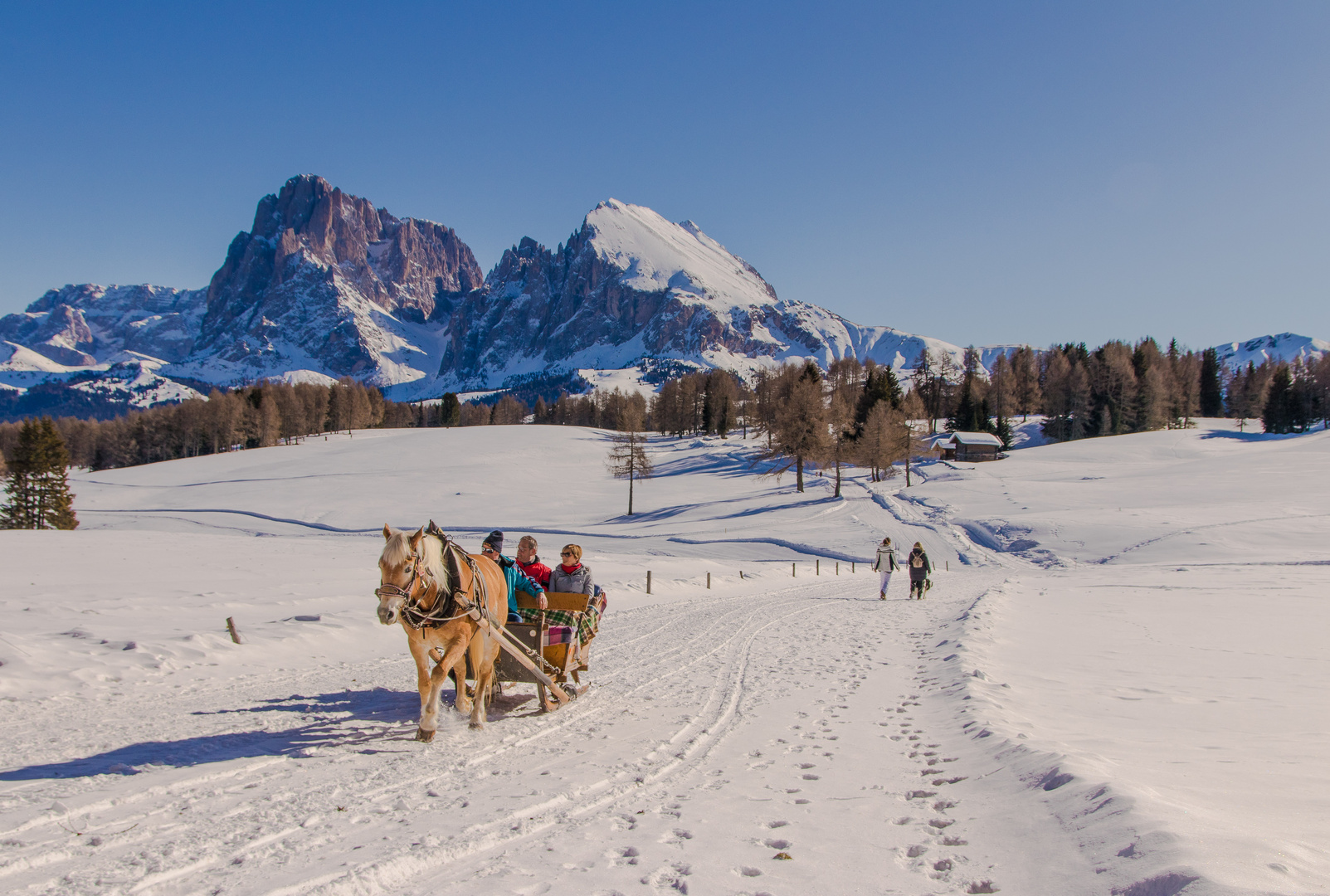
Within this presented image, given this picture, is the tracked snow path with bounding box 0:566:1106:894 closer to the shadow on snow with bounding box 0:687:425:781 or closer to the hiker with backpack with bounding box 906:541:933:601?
the shadow on snow with bounding box 0:687:425:781

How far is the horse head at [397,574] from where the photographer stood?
5684 millimetres

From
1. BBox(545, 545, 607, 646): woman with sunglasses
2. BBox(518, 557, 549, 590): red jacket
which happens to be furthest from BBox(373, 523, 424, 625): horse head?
BBox(518, 557, 549, 590): red jacket

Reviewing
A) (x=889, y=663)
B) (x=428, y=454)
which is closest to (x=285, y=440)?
(x=428, y=454)

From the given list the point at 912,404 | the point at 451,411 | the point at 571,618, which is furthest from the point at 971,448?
the point at 451,411

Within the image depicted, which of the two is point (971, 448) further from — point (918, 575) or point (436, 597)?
point (436, 597)

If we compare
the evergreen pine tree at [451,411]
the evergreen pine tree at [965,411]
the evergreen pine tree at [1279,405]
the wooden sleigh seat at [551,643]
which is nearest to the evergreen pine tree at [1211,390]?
the evergreen pine tree at [1279,405]

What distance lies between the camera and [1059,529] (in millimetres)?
36969

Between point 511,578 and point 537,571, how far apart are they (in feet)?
2.17

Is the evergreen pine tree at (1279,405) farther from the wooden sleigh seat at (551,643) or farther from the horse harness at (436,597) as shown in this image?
the horse harness at (436,597)

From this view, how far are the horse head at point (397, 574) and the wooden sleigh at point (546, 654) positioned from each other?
166cm

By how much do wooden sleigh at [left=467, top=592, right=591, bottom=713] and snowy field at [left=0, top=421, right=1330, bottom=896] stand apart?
356 mm

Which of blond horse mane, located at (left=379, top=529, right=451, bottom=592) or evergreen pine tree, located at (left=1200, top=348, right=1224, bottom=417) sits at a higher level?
evergreen pine tree, located at (left=1200, top=348, right=1224, bottom=417)

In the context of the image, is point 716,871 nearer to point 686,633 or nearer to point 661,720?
point 661,720

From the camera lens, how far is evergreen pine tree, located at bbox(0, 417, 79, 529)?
161 ft
